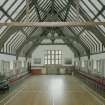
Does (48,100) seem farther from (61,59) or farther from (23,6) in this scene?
(61,59)

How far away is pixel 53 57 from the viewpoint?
4241 cm

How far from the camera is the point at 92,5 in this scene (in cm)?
1675

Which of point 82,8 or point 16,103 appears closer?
point 16,103

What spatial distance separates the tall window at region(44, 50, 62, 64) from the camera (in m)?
42.4

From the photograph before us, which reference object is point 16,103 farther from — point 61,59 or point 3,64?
point 61,59

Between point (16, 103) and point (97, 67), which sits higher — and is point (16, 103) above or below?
below

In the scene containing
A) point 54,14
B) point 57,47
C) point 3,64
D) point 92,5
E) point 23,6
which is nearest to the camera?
point 92,5

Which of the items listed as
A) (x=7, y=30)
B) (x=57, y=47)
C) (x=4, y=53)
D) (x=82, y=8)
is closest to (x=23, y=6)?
(x=7, y=30)

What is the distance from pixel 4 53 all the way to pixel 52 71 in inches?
745

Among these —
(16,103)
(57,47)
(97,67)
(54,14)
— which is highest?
(54,14)

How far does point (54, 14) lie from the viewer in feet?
91.3

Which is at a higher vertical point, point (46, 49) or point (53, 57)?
point (46, 49)

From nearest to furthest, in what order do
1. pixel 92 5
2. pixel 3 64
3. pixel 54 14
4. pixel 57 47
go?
pixel 92 5, pixel 3 64, pixel 54 14, pixel 57 47

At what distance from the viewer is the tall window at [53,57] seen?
1670 inches
